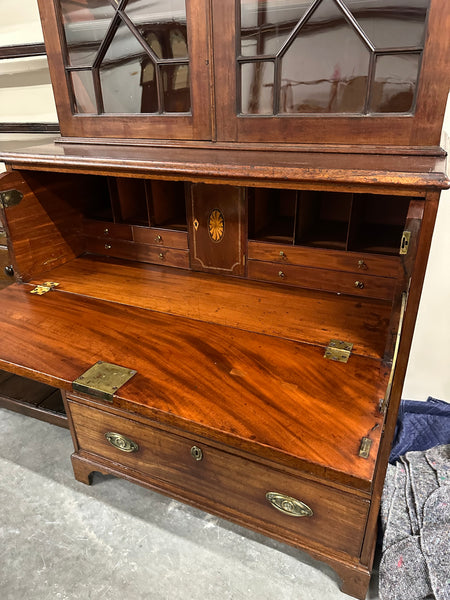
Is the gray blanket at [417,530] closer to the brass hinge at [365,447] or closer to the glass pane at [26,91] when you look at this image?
the brass hinge at [365,447]

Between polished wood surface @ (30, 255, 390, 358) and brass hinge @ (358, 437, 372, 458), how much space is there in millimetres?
278

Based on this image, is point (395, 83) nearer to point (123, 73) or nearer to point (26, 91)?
point (123, 73)

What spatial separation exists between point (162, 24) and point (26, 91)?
3.57ft

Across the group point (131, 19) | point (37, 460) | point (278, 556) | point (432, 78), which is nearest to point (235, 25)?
point (131, 19)

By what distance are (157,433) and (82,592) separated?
465mm

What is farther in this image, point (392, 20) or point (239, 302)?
point (239, 302)

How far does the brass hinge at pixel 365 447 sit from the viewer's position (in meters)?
0.80

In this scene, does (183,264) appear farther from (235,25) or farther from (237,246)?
(235,25)

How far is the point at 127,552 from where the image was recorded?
4.09 feet

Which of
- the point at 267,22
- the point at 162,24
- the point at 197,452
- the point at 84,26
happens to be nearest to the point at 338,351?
the point at 197,452

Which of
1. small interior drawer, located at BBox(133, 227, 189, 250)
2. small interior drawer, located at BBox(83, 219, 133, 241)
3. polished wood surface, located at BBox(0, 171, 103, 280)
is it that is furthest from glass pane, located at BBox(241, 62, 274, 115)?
polished wood surface, located at BBox(0, 171, 103, 280)

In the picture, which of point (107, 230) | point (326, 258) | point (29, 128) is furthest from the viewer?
point (29, 128)

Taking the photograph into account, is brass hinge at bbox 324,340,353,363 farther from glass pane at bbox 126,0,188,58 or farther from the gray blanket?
glass pane at bbox 126,0,188,58

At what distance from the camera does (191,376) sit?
3.33 feet
